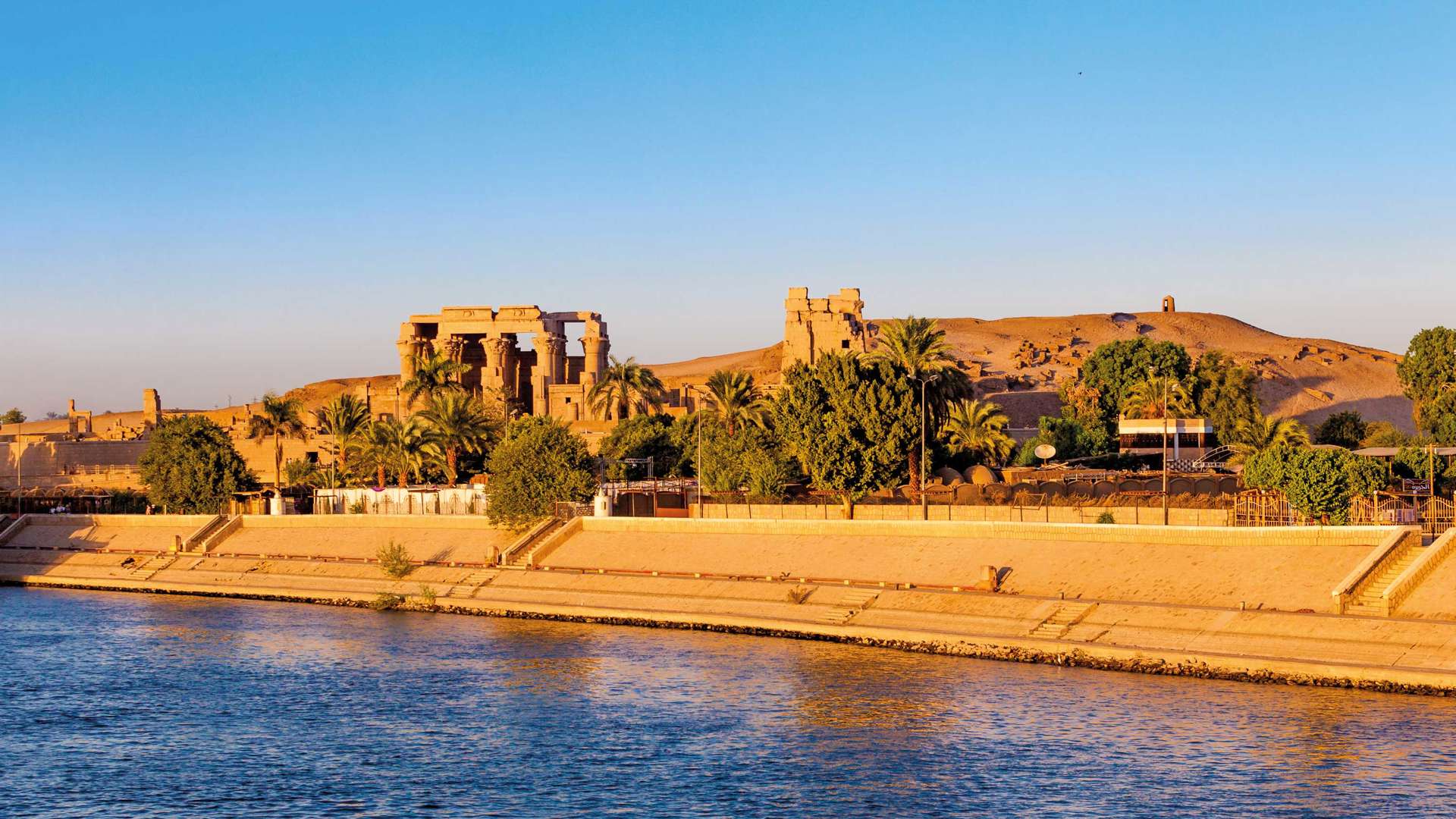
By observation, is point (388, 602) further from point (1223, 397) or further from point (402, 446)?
point (1223, 397)

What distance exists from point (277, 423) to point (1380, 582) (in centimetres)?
8127

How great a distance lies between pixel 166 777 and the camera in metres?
36.7

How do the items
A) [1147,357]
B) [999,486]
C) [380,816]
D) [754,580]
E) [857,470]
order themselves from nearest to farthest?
[380,816], [754,580], [857,470], [999,486], [1147,357]

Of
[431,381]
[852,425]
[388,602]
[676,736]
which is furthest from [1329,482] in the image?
[431,381]

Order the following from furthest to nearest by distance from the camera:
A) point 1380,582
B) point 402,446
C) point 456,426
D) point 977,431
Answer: point 456,426 < point 402,446 < point 977,431 < point 1380,582

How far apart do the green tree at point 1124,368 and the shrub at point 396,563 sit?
235 feet

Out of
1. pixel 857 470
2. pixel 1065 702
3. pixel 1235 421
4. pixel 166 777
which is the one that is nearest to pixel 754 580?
pixel 857 470

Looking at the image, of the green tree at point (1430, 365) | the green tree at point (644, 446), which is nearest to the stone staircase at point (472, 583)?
the green tree at point (644, 446)

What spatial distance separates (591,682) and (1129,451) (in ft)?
193

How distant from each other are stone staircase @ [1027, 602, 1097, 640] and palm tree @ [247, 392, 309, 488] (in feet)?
230

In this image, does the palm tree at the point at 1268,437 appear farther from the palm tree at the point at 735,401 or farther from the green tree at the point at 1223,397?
the green tree at the point at 1223,397

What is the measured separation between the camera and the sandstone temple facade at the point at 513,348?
4941 inches

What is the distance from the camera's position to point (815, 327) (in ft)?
401

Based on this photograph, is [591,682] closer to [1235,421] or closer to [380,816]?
[380,816]
